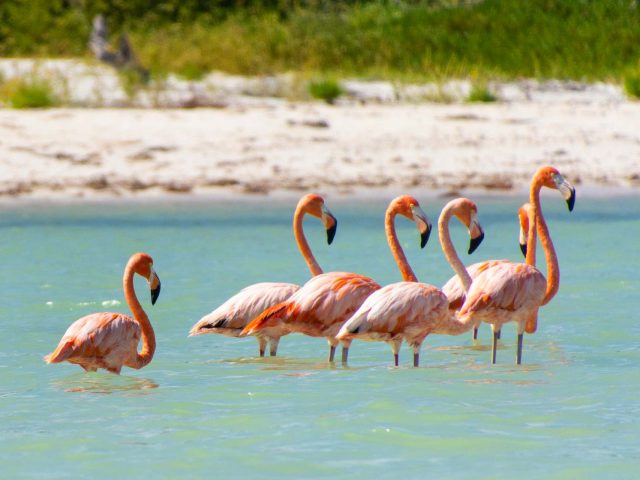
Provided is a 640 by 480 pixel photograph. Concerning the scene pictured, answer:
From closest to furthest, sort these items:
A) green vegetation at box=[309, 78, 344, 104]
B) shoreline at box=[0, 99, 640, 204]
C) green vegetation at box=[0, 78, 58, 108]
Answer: shoreline at box=[0, 99, 640, 204] < green vegetation at box=[0, 78, 58, 108] < green vegetation at box=[309, 78, 344, 104]

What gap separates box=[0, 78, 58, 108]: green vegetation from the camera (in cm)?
1630

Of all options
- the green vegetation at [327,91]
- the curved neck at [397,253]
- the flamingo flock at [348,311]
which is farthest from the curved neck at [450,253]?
the green vegetation at [327,91]

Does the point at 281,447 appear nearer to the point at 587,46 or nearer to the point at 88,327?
the point at 88,327

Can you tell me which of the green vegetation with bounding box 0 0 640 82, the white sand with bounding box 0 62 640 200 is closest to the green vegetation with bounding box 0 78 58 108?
the white sand with bounding box 0 62 640 200

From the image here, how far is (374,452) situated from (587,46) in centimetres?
1436

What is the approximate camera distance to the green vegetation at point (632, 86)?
55.4 ft

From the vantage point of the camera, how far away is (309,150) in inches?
592

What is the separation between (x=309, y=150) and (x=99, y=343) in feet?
27.2

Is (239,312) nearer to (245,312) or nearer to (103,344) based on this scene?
(245,312)

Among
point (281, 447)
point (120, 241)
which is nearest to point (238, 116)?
point (120, 241)

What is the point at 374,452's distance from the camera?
19.4ft

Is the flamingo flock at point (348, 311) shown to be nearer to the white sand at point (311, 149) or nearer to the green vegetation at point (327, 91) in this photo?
the white sand at point (311, 149)

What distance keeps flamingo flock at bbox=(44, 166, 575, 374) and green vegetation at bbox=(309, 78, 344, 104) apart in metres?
9.34

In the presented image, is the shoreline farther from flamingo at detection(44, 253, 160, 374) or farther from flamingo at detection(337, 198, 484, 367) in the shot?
flamingo at detection(44, 253, 160, 374)
